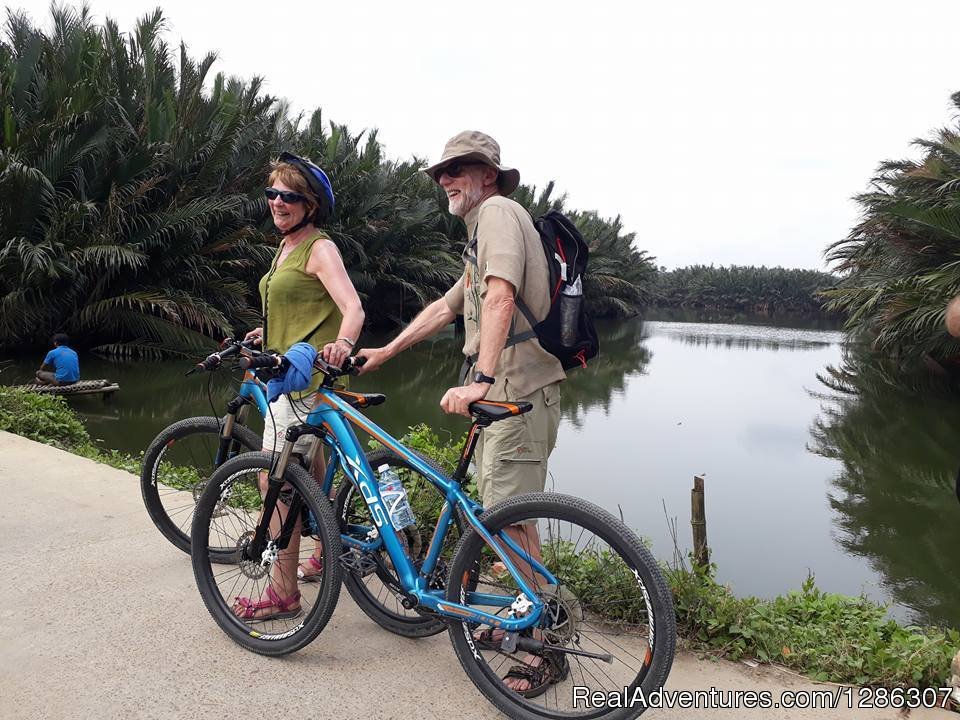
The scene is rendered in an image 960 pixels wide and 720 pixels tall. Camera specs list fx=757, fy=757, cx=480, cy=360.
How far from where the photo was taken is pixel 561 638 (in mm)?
2391

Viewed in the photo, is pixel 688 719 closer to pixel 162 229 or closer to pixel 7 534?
pixel 7 534

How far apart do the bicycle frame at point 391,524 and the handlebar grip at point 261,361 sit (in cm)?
20

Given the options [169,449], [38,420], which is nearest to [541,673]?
[169,449]

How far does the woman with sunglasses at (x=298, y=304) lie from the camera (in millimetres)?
2863

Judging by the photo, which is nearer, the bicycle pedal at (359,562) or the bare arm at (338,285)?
the bicycle pedal at (359,562)

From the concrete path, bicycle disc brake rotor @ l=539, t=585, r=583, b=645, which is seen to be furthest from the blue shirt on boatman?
bicycle disc brake rotor @ l=539, t=585, r=583, b=645

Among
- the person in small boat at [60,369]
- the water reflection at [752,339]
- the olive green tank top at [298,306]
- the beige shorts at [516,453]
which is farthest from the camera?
the water reflection at [752,339]

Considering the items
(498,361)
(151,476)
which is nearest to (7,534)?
(151,476)

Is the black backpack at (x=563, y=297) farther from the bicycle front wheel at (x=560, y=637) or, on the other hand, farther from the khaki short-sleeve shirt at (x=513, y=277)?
the bicycle front wheel at (x=560, y=637)

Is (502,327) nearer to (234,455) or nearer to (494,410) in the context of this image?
(494,410)

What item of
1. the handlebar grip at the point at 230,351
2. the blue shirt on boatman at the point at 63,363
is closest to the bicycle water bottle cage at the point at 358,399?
the handlebar grip at the point at 230,351

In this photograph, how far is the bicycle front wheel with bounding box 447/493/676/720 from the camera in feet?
7.01

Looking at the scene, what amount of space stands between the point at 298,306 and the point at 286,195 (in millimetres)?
449

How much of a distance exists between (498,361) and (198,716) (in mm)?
1462
